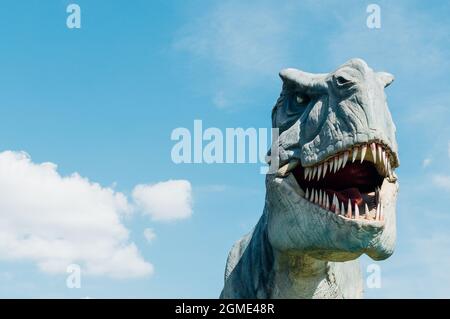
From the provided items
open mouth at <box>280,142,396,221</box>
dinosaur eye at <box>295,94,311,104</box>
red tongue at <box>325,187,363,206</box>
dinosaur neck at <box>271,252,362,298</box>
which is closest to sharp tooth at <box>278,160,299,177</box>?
open mouth at <box>280,142,396,221</box>

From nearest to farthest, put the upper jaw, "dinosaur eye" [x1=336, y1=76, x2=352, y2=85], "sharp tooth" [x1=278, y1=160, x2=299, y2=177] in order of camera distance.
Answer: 1. the upper jaw
2. "dinosaur eye" [x1=336, y1=76, x2=352, y2=85]
3. "sharp tooth" [x1=278, y1=160, x2=299, y2=177]

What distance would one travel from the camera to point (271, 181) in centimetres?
452

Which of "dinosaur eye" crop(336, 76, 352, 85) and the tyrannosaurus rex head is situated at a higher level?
"dinosaur eye" crop(336, 76, 352, 85)

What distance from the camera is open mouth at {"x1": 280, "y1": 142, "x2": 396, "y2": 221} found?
411 cm

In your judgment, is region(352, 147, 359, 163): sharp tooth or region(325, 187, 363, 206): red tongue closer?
region(352, 147, 359, 163): sharp tooth

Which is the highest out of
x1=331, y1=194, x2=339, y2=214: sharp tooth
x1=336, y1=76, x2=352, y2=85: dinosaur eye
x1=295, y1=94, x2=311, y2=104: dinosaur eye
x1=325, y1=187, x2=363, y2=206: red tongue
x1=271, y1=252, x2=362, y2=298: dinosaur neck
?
x1=295, y1=94, x2=311, y2=104: dinosaur eye

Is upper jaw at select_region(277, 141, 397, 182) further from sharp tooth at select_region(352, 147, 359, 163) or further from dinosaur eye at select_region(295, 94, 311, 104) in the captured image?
dinosaur eye at select_region(295, 94, 311, 104)

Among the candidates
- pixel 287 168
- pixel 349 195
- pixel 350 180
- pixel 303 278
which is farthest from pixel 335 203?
pixel 303 278

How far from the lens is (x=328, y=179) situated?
4512 mm

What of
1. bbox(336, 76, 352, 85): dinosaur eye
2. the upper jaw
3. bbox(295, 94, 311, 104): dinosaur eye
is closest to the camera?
the upper jaw
